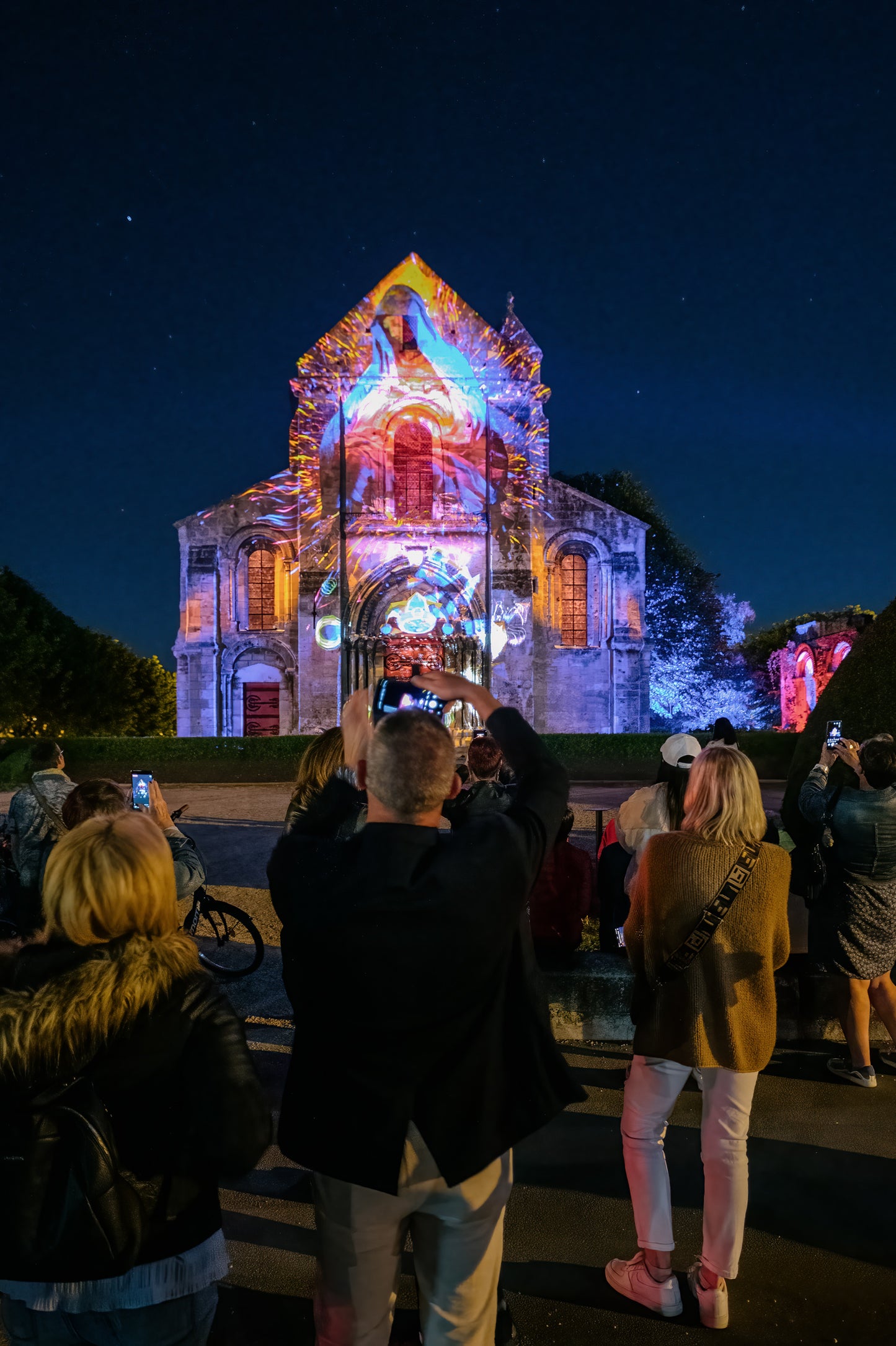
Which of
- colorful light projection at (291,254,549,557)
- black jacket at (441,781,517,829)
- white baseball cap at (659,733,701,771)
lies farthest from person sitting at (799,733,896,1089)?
colorful light projection at (291,254,549,557)

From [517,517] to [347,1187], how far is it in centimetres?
2551

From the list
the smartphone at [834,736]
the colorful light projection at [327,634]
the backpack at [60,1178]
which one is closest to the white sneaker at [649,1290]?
the backpack at [60,1178]

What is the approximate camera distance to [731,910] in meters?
2.78

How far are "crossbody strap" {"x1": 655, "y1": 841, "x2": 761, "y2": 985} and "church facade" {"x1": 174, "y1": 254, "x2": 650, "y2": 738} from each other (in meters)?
22.7

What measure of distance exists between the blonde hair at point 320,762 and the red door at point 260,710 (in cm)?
2363

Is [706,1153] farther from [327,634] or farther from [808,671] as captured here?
[808,671]

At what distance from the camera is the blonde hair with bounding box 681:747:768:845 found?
8.98ft

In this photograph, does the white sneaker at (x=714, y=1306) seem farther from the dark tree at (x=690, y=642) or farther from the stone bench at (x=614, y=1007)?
the dark tree at (x=690, y=642)

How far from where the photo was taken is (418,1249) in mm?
2020

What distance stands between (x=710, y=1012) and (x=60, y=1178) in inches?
81.4

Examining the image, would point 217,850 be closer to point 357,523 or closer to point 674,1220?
point 674,1220

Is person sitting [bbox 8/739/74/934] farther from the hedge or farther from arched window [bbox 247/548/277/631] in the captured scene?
arched window [bbox 247/548/277/631]

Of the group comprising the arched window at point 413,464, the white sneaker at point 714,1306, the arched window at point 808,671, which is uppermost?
the arched window at point 413,464

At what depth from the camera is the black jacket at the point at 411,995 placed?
1800 mm
